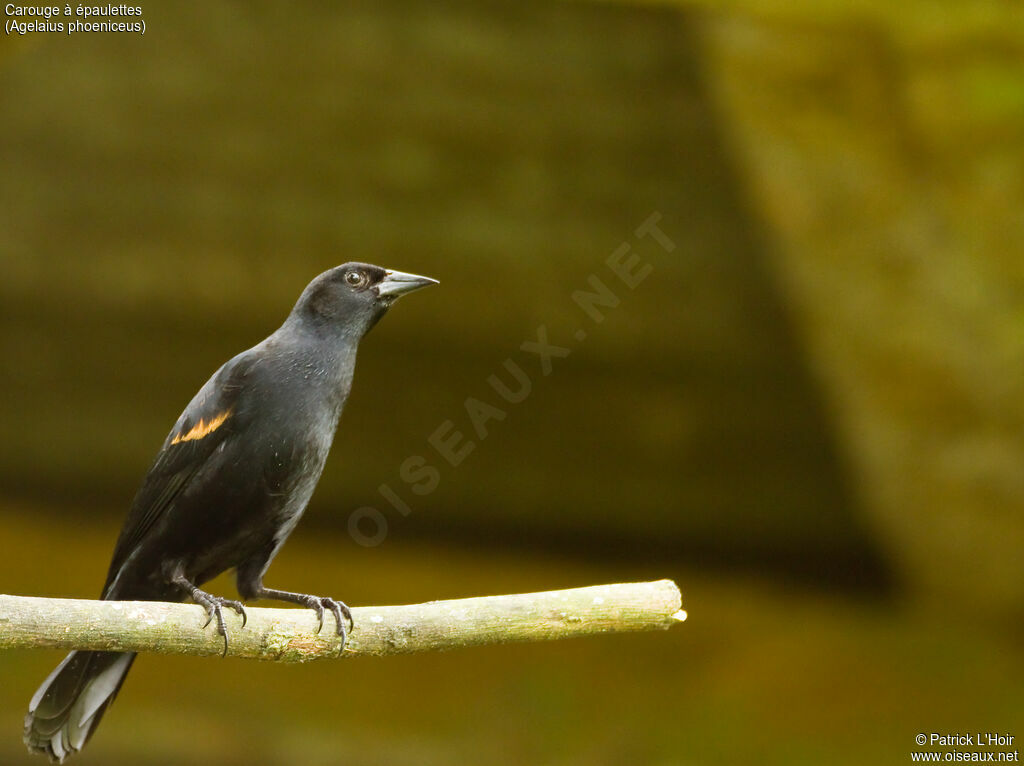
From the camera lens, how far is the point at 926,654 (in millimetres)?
7453

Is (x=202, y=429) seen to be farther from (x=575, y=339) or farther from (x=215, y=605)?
(x=575, y=339)

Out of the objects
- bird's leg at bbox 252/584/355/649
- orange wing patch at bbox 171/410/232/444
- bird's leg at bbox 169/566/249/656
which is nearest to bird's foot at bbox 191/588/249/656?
bird's leg at bbox 169/566/249/656

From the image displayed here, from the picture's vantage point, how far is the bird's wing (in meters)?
2.71

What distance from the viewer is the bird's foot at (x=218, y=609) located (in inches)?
98.7

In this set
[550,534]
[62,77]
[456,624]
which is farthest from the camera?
[550,534]

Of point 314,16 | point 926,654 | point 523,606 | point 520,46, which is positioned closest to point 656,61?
point 520,46

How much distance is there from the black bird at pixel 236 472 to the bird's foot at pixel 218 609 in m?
0.02

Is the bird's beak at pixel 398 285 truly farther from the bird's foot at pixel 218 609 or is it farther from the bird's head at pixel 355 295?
the bird's foot at pixel 218 609

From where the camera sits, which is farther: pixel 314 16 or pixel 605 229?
pixel 605 229

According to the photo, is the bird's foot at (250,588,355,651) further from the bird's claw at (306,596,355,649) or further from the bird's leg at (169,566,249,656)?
the bird's leg at (169,566,249,656)

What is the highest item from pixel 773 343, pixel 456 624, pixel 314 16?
pixel 314 16

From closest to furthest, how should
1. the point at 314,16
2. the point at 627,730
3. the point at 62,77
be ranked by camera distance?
the point at 314,16 → the point at 62,77 → the point at 627,730

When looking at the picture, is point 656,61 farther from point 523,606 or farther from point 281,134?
point 523,606

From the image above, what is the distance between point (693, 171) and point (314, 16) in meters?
2.02
